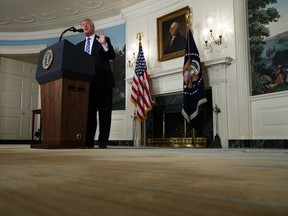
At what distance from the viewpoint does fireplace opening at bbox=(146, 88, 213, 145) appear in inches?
187

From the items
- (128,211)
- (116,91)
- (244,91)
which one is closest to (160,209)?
(128,211)

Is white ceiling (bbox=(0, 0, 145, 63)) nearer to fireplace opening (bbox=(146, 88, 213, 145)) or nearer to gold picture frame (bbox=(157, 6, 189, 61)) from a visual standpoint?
gold picture frame (bbox=(157, 6, 189, 61))

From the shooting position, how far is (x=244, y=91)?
4359 millimetres

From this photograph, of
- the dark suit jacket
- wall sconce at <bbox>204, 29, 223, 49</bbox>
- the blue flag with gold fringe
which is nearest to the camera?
the dark suit jacket

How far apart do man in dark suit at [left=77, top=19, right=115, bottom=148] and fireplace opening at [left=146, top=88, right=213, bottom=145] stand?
211 cm

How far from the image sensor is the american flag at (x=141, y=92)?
5.06 m

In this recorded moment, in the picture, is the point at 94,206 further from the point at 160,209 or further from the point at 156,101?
the point at 156,101

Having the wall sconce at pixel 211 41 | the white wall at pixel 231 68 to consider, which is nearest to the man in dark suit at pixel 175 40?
the white wall at pixel 231 68

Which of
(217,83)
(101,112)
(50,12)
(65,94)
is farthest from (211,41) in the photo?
(50,12)

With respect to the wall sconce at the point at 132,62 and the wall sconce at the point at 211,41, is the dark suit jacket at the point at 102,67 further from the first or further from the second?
the wall sconce at the point at 132,62

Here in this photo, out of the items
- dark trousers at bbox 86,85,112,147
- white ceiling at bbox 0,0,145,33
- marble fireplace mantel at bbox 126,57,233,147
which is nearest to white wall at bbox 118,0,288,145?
marble fireplace mantel at bbox 126,57,233,147

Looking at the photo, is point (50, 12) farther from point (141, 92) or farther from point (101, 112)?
point (101, 112)

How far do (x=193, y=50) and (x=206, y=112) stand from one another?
1023mm

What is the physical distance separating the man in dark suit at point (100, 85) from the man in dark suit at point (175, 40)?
2.85 meters
